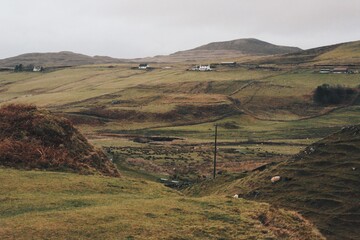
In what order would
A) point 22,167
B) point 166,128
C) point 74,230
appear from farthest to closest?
point 166,128 → point 22,167 → point 74,230

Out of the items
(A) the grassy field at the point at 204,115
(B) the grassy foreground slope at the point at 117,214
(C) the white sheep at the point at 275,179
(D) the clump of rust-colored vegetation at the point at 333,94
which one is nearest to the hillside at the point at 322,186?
(C) the white sheep at the point at 275,179

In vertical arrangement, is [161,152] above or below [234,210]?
below

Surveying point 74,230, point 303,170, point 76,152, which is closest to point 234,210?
point 74,230

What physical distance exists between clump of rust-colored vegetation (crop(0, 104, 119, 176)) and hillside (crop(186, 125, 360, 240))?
15.3m

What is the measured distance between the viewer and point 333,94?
159 meters

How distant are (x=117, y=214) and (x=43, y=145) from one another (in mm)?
16202

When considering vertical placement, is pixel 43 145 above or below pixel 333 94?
above

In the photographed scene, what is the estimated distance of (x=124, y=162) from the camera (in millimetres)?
72125

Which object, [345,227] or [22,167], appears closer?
[22,167]

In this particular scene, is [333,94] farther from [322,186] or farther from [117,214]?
[117,214]

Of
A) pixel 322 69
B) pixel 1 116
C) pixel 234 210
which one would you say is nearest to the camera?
pixel 234 210

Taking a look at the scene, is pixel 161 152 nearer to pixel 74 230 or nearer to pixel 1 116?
pixel 1 116

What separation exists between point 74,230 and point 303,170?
30.0 metres

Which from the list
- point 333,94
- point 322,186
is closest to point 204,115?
point 333,94
